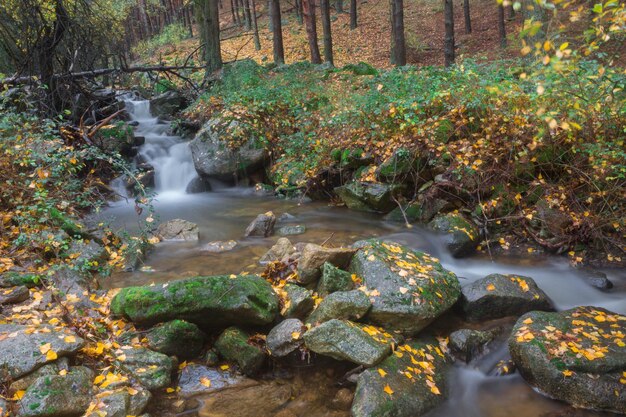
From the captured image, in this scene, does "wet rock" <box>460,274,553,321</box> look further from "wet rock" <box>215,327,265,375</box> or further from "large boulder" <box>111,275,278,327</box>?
"wet rock" <box>215,327,265,375</box>

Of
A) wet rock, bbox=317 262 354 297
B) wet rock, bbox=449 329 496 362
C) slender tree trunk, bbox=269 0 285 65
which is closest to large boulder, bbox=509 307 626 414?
wet rock, bbox=449 329 496 362

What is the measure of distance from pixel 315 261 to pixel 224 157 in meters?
6.37

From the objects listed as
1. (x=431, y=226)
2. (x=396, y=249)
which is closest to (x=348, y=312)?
(x=396, y=249)

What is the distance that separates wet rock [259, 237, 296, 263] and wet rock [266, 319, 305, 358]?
1.79 metres

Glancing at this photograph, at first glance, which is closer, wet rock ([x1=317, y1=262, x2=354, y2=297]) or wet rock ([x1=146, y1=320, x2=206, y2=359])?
wet rock ([x1=146, y1=320, x2=206, y2=359])

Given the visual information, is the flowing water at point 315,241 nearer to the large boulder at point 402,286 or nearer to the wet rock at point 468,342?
the wet rock at point 468,342

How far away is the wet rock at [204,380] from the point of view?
415cm

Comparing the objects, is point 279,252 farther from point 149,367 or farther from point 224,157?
point 224,157

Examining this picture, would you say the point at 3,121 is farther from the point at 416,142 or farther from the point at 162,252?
the point at 416,142

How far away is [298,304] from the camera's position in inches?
197

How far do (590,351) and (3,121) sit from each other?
8.65 metres

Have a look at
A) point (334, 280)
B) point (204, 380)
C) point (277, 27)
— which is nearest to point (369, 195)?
point (334, 280)

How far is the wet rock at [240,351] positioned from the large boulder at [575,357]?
8.85 feet

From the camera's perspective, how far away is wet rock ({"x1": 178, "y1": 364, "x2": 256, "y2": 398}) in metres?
4.15
